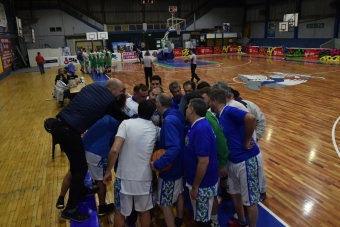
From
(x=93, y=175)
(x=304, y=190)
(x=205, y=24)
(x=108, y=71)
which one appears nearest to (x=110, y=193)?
(x=93, y=175)

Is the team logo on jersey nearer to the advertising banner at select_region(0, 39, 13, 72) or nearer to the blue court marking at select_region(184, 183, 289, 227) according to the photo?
the blue court marking at select_region(184, 183, 289, 227)

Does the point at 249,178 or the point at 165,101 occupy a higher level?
the point at 165,101

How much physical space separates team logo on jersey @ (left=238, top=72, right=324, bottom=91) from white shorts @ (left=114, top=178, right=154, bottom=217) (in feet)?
29.9

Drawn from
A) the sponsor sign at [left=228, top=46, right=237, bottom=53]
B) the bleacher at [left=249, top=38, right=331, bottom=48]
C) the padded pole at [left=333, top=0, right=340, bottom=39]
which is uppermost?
the padded pole at [left=333, top=0, right=340, bottom=39]

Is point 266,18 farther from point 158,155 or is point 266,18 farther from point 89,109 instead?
point 158,155

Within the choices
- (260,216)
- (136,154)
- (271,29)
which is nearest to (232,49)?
(271,29)

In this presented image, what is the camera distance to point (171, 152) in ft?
8.27

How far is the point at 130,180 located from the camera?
2658 millimetres

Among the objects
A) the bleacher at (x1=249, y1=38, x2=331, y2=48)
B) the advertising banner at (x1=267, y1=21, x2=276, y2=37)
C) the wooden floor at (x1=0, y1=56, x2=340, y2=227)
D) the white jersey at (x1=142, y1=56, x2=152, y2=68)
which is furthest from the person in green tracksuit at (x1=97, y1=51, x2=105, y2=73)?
the advertising banner at (x1=267, y1=21, x2=276, y2=37)

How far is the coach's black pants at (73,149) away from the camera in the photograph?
2920mm

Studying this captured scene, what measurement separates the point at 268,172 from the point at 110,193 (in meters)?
2.64

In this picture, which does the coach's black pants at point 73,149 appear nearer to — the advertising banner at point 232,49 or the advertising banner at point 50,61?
the advertising banner at point 50,61

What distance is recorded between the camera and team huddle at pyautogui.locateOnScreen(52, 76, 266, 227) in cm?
257

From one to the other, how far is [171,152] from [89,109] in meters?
1.05
